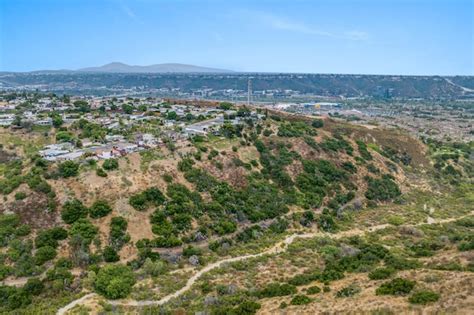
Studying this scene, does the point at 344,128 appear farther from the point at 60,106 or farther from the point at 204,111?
the point at 60,106

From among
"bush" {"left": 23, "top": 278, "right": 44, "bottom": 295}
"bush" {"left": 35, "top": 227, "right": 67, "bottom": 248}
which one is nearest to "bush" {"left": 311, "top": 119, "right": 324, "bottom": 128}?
"bush" {"left": 35, "top": 227, "right": 67, "bottom": 248}

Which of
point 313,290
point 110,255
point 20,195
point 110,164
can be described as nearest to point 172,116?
point 110,164

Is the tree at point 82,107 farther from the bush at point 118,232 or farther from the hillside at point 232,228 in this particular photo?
the bush at point 118,232

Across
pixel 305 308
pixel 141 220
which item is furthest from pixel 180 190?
pixel 305 308

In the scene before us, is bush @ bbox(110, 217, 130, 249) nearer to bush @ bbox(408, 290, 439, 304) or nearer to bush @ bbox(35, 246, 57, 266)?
bush @ bbox(35, 246, 57, 266)

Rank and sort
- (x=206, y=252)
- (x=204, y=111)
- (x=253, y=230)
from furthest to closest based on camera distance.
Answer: (x=204, y=111) < (x=253, y=230) < (x=206, y=252)

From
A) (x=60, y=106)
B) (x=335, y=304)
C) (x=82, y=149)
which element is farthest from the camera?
(x=60, y=106)

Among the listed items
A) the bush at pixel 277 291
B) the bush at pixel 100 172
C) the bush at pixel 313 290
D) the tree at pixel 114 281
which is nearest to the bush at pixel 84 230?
the tree at pixel 114 281
